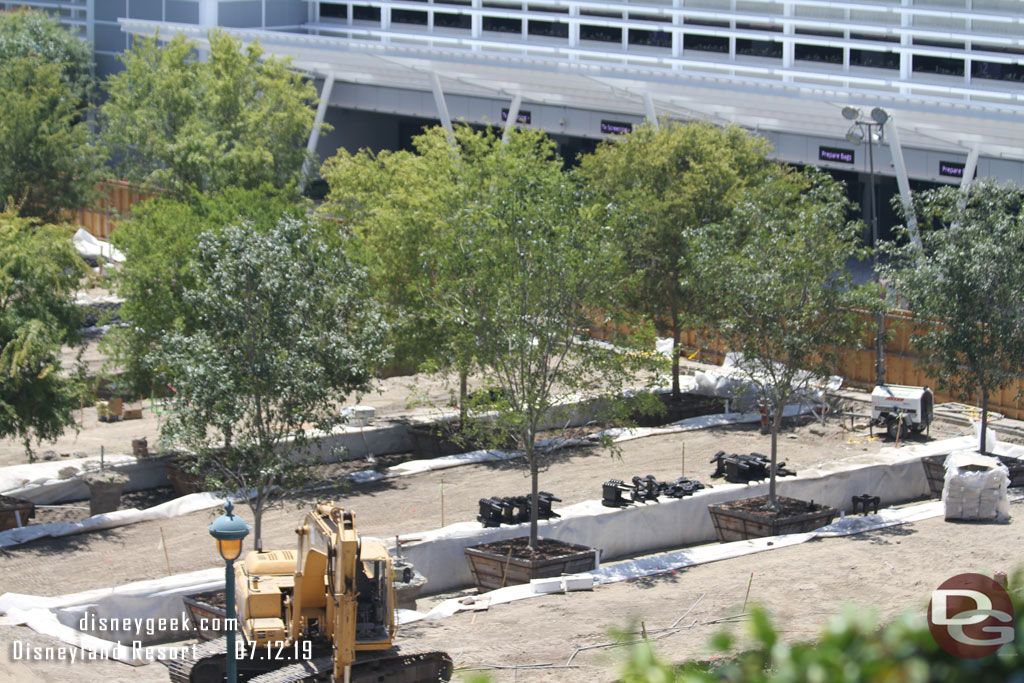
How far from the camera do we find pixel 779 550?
24453mm

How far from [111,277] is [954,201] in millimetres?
21815

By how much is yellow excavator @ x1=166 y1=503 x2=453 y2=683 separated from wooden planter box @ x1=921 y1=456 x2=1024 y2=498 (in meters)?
17.7

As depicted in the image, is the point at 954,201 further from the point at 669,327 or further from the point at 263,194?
the point at 263,194

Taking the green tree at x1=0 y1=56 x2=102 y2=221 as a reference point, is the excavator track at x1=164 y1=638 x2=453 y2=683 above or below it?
below

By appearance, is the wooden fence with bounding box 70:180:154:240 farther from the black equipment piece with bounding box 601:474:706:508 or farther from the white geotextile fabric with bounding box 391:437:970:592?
the white geotextile fabric with bounding box 391:437:970:592

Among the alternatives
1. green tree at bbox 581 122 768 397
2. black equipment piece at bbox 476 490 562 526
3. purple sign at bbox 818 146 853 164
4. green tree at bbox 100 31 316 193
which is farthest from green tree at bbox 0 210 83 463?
purple sign at bbox 818 146 853 164

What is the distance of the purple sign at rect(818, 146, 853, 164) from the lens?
5341 cm

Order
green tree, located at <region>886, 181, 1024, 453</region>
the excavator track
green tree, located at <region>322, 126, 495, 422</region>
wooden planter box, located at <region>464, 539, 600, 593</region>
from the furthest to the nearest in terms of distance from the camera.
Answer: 1. green tree, located at <region>322, 126, 495, 422</region>
2. green tree, located at <region>886, 181, 1024, 453</region>
3. wooden planter box, located at <region>464, 539, 600, 593</region>
4. the excavator track

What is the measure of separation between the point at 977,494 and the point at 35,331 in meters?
20.6

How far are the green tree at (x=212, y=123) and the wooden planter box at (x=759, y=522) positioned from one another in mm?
23961

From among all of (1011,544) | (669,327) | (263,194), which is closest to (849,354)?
(669,327)

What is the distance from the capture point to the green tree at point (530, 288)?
23188mm

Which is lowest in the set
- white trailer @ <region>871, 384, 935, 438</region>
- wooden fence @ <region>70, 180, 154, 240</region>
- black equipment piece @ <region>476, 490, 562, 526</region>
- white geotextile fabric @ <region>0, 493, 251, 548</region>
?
white geotextile fabric @ <region>0, 493, 251, 548</region>

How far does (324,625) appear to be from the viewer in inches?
652
